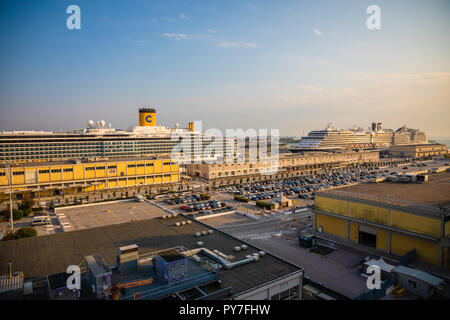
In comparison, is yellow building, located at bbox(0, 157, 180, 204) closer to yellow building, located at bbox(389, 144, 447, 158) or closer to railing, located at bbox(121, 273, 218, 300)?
railing, located at bbox(121, 273, 218, 300)

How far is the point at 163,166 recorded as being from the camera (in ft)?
116

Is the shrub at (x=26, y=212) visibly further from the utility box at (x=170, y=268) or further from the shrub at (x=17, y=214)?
the utility box at (x=170, y=268)

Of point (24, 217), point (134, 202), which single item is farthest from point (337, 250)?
point (24, 217)

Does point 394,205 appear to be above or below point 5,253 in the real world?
above

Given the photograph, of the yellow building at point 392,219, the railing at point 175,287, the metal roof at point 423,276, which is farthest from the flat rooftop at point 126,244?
the yellow building at point 392,219

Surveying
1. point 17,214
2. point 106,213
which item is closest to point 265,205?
point 106,213

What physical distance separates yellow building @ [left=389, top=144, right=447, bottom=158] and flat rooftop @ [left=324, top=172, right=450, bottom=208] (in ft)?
168

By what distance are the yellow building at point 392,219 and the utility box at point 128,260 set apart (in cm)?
1134

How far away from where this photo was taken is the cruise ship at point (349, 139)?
68.1m

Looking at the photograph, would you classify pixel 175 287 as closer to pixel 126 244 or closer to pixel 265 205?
pixel 126 244

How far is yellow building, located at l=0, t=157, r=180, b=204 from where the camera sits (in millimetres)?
27297

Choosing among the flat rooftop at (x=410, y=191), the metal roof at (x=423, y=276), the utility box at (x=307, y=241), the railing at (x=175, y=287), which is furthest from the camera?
the utility box at (x=307, y=241)
